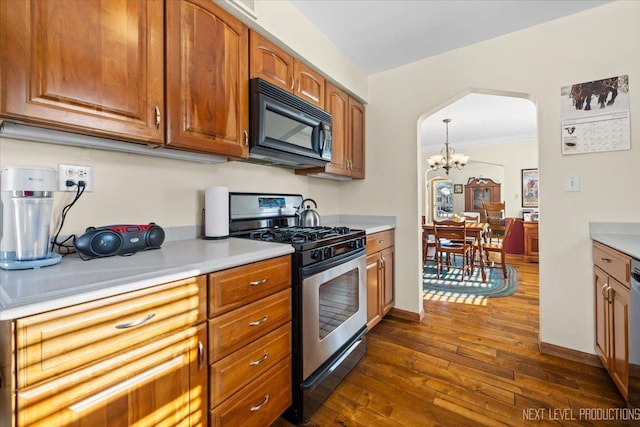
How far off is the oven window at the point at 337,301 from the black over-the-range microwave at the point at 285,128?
2.85ft

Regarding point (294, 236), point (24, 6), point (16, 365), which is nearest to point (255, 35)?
point (24, 6)

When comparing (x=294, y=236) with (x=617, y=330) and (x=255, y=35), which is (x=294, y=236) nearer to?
(x=255, y=35)

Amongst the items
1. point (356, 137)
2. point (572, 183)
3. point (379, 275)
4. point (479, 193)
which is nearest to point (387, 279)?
point (379, 275)

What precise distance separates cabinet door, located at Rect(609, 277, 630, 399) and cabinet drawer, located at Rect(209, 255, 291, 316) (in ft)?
5.43

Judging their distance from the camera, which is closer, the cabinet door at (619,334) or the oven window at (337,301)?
the cabinet door at (619,334)

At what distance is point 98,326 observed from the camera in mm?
784

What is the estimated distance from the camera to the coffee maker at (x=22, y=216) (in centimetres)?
94

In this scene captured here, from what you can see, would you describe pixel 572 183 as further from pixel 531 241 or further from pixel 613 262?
pixel 531 241

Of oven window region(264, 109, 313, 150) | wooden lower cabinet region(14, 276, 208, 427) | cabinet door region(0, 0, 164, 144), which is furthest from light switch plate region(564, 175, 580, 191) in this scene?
cabinet door region(0, 0, 164, 144)

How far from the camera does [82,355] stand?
76 cm

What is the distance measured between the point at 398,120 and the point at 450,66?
60cm

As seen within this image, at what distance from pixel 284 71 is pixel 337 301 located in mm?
1549

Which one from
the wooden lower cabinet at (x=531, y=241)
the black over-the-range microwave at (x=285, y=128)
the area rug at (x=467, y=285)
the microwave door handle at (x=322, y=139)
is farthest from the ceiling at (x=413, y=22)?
the wooden lower cabinet at (x=531, y=241)

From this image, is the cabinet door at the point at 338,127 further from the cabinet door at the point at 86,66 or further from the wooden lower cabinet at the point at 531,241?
the wooden lower cabinet at the point at 531,241
